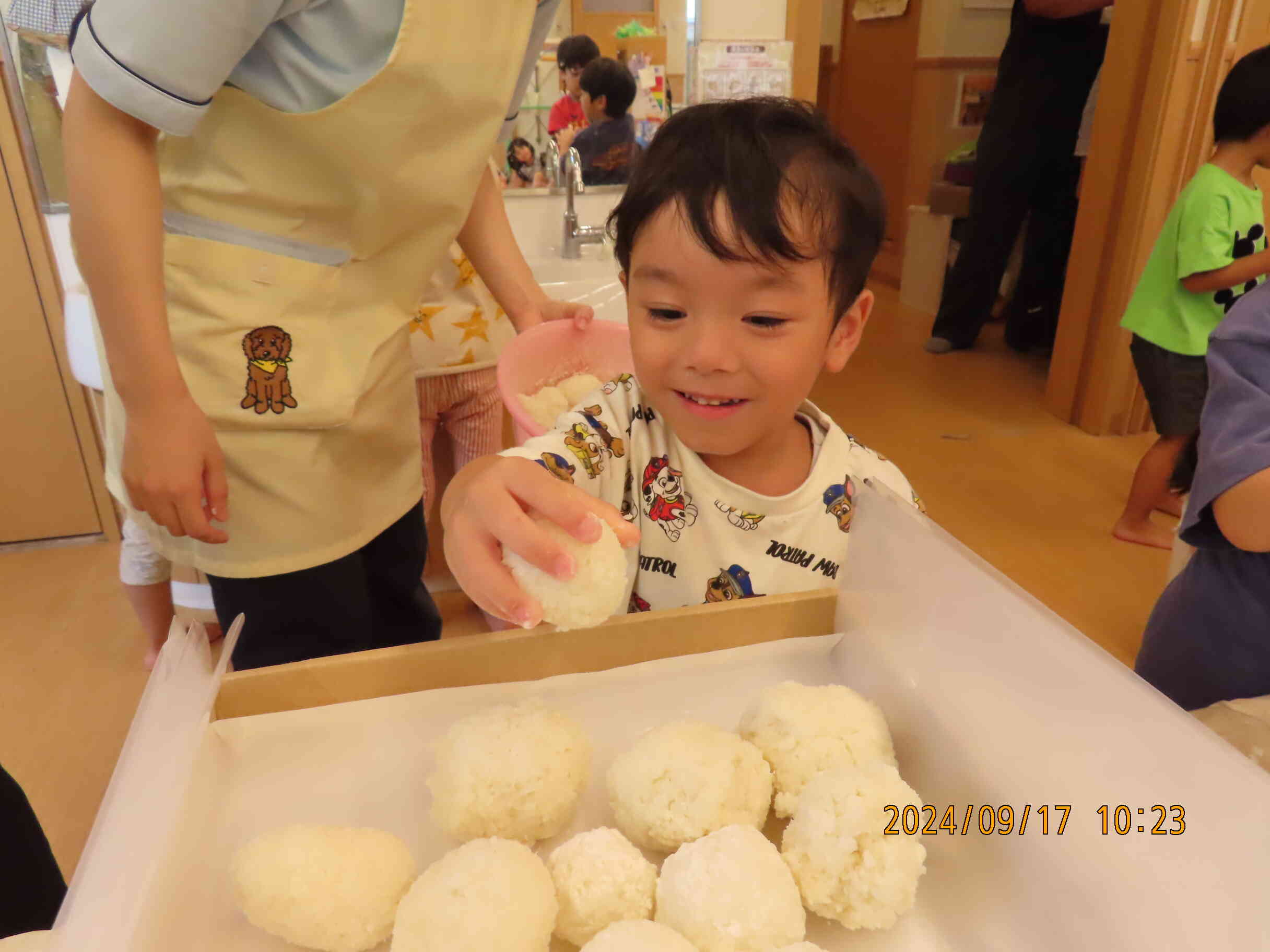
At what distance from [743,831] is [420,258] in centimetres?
56

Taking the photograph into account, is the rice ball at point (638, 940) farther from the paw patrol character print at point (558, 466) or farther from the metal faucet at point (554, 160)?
the metal faucet at point (554, 160)

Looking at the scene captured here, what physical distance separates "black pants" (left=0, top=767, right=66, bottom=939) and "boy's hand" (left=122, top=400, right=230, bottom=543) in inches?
7.8

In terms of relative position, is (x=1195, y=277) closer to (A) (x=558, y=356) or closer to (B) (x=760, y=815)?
(A) (x=558, y=356)

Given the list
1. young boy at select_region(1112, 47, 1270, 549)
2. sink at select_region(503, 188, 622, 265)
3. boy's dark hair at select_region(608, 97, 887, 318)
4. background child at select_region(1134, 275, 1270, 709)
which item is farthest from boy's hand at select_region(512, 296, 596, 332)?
young boy at select_region(1112, 47, 1270, 549)

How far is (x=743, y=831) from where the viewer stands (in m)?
0.42

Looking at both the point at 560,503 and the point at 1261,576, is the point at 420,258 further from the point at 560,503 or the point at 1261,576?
the point at 1261,576

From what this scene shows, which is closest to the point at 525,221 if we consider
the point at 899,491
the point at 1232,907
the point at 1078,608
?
the point at 899,491

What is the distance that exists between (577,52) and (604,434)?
1138 millimetres

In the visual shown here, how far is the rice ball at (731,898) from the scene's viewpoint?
0.39 m

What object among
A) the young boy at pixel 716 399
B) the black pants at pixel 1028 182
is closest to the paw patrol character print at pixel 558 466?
the young boy at pixel 716 399

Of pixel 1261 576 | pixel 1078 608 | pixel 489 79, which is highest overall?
pixel 489 79

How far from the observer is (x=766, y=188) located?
58 centimetres

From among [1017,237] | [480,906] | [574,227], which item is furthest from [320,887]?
[1017,237]

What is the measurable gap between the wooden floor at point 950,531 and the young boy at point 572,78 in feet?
3.09
